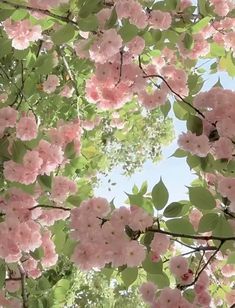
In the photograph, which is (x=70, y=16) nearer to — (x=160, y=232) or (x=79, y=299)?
(x=160, y=232)

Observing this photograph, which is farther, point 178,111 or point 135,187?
point 178,111

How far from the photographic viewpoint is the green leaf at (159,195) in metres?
2.21

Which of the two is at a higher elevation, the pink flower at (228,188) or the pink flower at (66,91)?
the pink flower at (228,188)

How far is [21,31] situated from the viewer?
112 inches

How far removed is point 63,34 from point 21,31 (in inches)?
14.1

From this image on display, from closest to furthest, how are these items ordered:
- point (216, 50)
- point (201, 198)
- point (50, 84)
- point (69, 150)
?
point (201, 198), point (69, 150), point (216, 50), point (50, 84)

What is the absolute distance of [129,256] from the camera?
214 cm

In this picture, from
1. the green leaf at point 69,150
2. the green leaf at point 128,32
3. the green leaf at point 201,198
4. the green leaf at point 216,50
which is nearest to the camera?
the green leaf at point 201,198

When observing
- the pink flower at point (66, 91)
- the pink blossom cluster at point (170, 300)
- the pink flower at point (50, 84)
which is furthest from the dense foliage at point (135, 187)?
the pink flower at point (66, 91)

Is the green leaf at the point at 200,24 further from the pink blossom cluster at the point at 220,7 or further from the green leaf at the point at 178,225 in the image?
the green leaf at the point at 178,225

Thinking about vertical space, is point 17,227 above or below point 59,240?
above

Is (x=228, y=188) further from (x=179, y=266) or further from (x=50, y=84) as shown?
(x=50, y=84)

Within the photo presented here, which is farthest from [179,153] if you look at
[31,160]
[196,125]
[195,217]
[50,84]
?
[50,84]

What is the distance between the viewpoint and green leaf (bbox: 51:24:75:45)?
2594 millimetres
